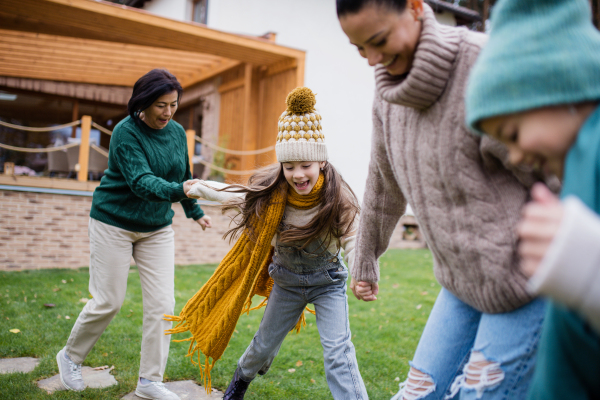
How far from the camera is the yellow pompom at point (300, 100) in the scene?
2.98 metres

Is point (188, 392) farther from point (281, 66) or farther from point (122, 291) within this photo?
point (281, 66)

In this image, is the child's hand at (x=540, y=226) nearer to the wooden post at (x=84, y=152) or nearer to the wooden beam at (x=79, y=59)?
the wooden post at (x=84, y=152)

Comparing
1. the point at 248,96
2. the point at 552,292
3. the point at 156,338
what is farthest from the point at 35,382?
the point at 248,96

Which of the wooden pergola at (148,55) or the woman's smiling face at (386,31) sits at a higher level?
the wooden pergola at (148,55)

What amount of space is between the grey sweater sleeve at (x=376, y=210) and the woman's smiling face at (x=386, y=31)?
Result: 40cm

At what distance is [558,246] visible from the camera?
0.81 metres

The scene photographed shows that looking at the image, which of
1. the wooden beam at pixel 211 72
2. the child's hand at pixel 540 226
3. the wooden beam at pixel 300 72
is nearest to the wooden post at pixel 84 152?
the wooden beam at pixel 211 72

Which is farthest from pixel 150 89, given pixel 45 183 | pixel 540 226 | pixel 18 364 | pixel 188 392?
pixel 45 183

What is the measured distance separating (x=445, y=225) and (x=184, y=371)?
3050mm

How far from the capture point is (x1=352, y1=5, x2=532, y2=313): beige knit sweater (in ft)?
4.85

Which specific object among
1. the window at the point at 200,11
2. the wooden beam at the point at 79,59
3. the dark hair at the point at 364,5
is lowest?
the dark hair at the point at 364,5

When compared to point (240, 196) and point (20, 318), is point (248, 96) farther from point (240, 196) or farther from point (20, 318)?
point (240, 196)

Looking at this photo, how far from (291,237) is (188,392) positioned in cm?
158

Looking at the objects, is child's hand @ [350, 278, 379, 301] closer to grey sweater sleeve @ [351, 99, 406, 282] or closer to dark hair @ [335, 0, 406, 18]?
grey sweater sleeve @ [351, 99, 406, 282]
